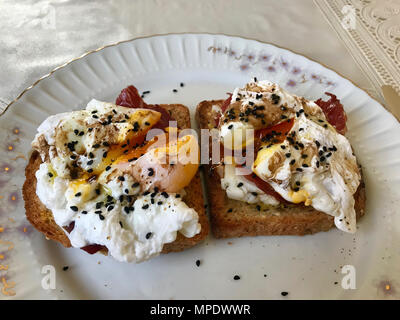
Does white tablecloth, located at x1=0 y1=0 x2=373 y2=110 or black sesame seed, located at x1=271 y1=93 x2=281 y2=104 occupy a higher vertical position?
white tablecloth, located at x1=0 y1=0 x2=373 y2=110

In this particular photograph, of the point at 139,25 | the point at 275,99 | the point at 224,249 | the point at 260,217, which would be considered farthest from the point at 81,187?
the point at 139,25

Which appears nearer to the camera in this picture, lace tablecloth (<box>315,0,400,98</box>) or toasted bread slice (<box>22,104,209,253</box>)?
toasted bread slice (<box>22,104,209,253</box>)

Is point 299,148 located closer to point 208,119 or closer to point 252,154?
point 252,154

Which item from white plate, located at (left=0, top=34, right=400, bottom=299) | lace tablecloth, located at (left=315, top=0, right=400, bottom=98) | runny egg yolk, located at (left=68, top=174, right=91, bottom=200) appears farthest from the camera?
lace tablecloth, located at (left=315, top=0, right=400, bottom=98)

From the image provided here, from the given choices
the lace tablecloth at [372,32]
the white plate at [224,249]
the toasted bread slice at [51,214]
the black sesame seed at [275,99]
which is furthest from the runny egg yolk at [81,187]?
the lace tablecloth at [372,32]

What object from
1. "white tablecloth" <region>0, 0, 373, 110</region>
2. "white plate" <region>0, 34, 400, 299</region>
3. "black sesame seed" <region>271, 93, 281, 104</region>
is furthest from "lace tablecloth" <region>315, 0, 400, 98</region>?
"black sesame seed" <region>271, 93, 281, 104</region>

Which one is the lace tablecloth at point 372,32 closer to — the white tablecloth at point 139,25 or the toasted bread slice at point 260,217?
the white tablecloth at point 139,25

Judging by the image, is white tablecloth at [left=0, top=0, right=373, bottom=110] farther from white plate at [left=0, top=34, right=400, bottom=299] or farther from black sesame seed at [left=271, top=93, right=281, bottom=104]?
black sesame seed at [left=271, top=93, right=281, bottom=104]

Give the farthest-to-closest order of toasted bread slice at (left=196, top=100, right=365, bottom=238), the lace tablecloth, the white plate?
1. the lace tablecloth
2. toasted bread slice at (left=196, top=100, right=365, bottom=238)
3. the white plate
